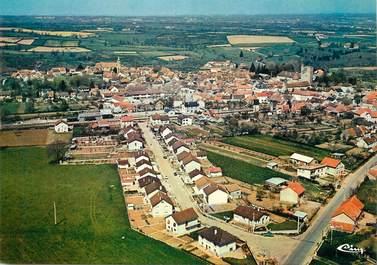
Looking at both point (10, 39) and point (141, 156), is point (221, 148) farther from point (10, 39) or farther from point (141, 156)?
point (10, 39)

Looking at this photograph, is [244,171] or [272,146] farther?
[272,146]

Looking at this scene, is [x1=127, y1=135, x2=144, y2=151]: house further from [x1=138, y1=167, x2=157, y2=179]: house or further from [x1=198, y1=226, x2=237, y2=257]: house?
[x1=198, y1=226, x2=237, y2=257]: house

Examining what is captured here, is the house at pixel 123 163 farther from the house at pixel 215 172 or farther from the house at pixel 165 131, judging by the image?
the house at pixel 165 131

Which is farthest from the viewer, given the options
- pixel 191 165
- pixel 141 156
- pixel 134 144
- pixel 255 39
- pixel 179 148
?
pixel 255 39

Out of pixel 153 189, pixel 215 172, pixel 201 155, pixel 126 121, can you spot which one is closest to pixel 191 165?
pixel 215 172

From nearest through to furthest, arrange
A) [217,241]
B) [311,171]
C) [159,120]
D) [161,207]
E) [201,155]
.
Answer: [217,241] < [161,207] < [311,171] < [201,155] < [159,120]

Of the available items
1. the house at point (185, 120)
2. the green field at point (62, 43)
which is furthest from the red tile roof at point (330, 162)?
the green field at point (62, 43)

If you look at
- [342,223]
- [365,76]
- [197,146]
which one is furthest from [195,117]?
[365,76]

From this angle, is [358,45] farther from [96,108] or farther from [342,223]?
Answer: [342,223]

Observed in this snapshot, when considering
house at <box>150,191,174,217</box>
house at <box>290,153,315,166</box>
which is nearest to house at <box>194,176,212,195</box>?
house at <box>150,191,174,217</box>
